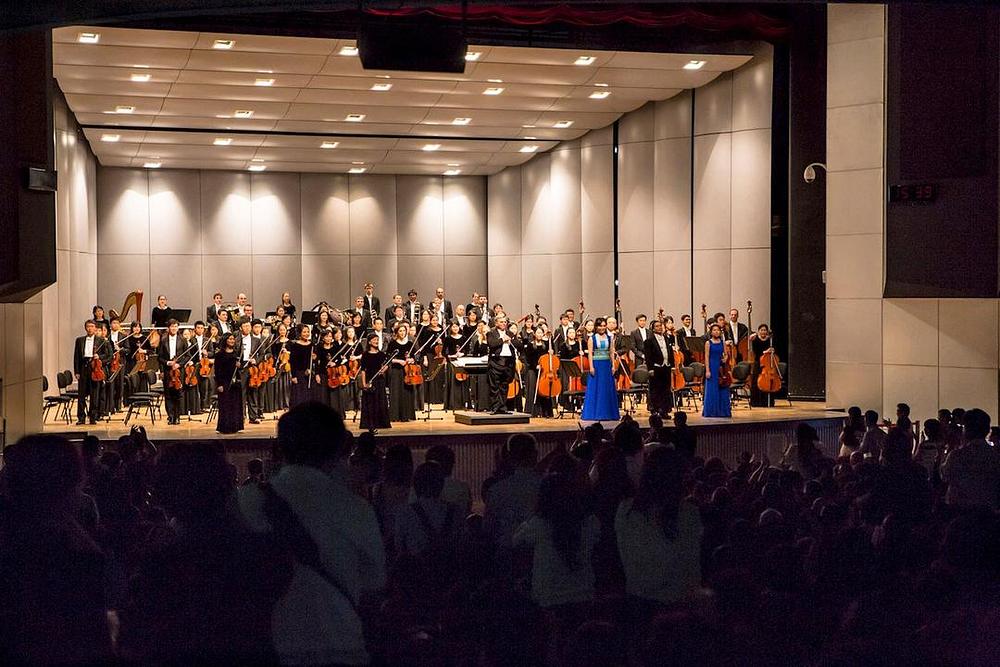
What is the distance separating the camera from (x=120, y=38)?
49.0 ft

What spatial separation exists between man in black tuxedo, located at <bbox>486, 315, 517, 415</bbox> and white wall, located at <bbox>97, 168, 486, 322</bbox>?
1248 centimetres

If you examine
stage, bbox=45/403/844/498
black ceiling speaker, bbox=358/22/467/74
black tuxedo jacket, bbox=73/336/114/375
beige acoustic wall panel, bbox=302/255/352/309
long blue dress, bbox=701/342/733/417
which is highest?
black ceiling speaker, bbox=358/22/467/74

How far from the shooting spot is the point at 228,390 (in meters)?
14.8

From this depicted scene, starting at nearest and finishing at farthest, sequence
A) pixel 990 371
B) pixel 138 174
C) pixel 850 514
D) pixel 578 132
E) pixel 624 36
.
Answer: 1. pixel 850 514
2. pixel 990 371
3. pixel 624 36
4. pixel 578 132
5. pixel 138 174

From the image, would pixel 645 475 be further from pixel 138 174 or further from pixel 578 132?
pixel 138 174

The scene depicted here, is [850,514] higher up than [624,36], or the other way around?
[624,36]

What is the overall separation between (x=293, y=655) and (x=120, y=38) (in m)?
13.3

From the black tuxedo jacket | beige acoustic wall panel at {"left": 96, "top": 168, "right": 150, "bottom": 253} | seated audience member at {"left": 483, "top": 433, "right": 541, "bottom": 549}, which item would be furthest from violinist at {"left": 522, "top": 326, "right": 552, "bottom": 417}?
beige acoustic wall panel at {"left": 96, "top": 168, "right": 150, "bottom": 253}

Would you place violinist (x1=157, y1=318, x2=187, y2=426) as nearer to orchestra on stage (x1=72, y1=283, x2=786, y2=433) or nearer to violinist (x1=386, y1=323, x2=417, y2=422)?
orchestra on stage (x1=72, y1=283, x2=786, y2=433)

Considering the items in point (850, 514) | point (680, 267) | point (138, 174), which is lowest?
point (850, 514)

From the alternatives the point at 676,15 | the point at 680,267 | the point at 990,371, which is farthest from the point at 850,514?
the point at 680,267

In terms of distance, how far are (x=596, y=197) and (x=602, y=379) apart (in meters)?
8.48

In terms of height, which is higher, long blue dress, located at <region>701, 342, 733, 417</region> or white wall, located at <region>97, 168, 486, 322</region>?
white wall, located at <region>97, 168, 486, 322</region>

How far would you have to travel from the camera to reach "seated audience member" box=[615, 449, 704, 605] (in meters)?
4.56
